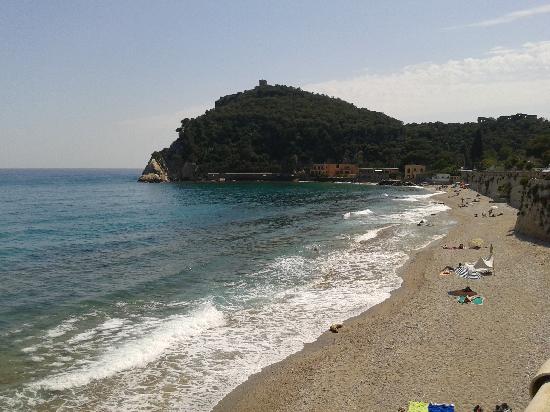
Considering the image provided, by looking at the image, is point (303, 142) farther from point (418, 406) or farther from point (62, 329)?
point (418, 406)

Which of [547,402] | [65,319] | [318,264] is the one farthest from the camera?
[318,264]

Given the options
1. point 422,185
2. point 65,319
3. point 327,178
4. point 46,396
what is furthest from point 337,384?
point 327,178

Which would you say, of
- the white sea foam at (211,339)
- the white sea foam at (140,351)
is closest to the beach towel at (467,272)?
the white sea foam at (211,339)

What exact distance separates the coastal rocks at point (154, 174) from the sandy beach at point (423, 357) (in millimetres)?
151354

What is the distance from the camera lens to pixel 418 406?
38.6 feet

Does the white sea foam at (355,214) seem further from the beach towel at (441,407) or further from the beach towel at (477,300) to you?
the beach towel at (441,407)

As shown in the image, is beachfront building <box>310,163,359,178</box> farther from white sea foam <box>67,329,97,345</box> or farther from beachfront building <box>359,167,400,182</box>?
white sea foam <box>67,329,97,345</box>

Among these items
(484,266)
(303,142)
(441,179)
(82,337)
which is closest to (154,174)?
(303,142)

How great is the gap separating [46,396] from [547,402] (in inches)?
549

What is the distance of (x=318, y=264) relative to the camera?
30766 millimetres

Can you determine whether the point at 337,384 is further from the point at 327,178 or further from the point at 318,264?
the point at 327,178

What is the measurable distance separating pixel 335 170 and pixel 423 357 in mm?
146384

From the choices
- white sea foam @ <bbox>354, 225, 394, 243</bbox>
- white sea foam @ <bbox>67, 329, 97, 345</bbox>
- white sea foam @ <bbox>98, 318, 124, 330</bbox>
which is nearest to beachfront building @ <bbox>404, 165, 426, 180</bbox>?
white sea foam @ <bbox>354, 225, 394, 243</bbox>

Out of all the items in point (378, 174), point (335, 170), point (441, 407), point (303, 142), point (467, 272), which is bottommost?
point (441, 407)
